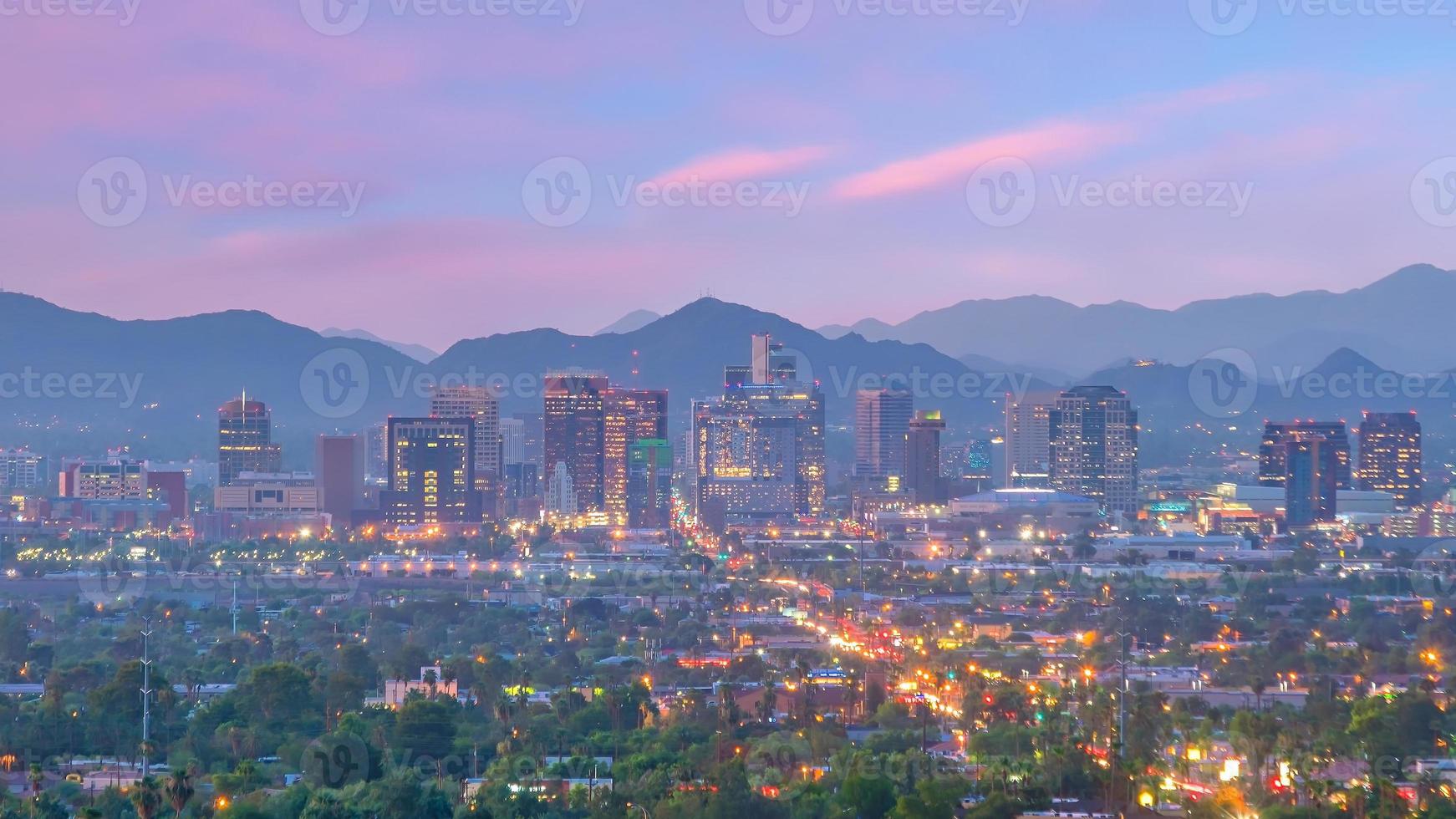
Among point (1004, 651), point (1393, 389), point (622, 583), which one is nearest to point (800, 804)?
point (1004, 651)

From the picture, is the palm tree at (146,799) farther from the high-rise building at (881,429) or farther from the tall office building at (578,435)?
the high-rise building at (881,429)

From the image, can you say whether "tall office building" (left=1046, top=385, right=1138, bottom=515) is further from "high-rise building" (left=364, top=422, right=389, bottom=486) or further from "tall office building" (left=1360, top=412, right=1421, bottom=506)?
"high-rise building" (left=364, top=422, right=389, bottom=486)

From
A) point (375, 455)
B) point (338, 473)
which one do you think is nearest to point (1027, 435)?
point (375, 455)

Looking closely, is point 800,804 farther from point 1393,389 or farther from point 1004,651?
point 1393,389

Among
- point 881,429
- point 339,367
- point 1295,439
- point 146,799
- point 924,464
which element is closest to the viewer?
point 146,799

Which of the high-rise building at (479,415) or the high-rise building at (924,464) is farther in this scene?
the high-rise building at (924,464)

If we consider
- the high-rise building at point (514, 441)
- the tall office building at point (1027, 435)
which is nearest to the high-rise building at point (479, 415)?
the high-rise building at point (514, 441)

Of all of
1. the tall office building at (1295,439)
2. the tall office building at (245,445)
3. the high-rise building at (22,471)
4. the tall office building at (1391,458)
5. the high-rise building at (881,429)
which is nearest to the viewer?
the tall office building at (1295,439)

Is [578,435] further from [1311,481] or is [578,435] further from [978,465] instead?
[1311,481]
